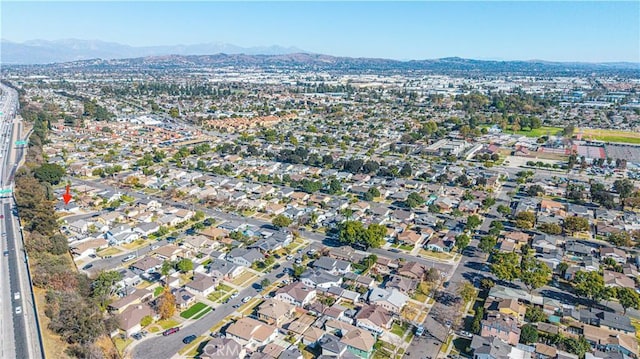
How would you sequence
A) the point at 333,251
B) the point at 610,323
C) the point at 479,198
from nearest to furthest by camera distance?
the point at 610,323, the point at 333,251, the point at 479,198

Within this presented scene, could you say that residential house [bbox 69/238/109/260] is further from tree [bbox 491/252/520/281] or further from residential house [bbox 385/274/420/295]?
tree [bbox 491/252/520/281]

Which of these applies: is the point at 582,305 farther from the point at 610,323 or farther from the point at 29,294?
the point at 29,294

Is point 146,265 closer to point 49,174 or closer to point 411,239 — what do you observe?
point 411,239

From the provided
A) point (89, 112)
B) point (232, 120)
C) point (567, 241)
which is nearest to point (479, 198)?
point (567, 241)

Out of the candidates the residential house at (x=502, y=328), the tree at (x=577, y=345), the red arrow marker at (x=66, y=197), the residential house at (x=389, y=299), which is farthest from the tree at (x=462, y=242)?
the red arrow marker at (x=66, y=197)

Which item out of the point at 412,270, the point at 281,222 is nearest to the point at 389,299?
the point at 412,270
